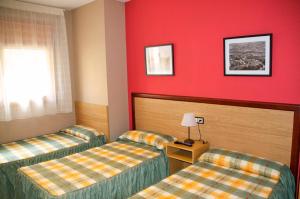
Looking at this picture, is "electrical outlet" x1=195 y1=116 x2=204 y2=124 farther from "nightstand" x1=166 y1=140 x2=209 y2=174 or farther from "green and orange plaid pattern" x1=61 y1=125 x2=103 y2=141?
"green and orange plaid pattern" x1=61 y1=125 x2=103 y2=141

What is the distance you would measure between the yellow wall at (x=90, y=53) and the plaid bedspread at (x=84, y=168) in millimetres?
938

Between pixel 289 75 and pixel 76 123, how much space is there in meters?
3.31

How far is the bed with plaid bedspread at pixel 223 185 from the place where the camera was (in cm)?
190

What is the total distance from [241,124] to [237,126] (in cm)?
5

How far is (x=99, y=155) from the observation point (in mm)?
2832

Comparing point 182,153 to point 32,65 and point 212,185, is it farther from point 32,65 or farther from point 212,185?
point 32,65

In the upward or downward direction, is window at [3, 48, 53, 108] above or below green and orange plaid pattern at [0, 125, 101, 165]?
above

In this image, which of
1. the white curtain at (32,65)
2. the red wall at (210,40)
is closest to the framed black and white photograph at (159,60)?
the red wall at (210,40)

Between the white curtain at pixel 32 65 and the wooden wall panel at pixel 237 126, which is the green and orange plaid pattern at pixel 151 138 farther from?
the white curtain at pixel 32 65

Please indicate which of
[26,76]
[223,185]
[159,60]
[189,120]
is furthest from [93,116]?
[223,185]

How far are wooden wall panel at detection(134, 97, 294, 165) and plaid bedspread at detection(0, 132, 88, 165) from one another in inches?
49.1

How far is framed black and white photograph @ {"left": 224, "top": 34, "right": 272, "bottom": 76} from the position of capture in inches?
90.5

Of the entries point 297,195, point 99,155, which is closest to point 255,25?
point 297,195

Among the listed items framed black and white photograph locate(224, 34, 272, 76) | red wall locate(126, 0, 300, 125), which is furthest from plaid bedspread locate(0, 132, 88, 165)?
framed black and white photograph locate(224, 34, 272, 76)
